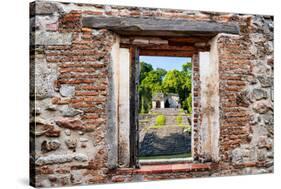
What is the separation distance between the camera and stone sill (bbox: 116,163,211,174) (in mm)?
5866

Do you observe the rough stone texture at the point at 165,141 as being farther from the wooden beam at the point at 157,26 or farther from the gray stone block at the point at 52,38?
the gray stone block at the point at 52,38

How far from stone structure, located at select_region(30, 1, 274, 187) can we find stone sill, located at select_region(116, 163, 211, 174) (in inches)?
0.5

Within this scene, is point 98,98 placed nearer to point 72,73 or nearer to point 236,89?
Answer: point 72,73

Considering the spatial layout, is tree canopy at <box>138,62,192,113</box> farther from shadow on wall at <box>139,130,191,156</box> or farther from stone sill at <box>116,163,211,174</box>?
stone sill at <box>116,163,211,174</box>

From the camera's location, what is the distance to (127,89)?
5926mm

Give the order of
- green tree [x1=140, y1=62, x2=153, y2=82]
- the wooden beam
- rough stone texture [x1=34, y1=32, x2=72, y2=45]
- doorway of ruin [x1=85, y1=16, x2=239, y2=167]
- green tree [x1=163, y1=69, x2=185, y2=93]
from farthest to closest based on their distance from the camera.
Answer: green tree [x1=163, y1=69, x2=185, y2=93], green tree [x1=140, y1=62, x2=153, y2=82], doorway of ruin [x1=85, y1=16, x2=239, y2=167], the wooden beam, rough stone texture [x1=34, y1=32, x2=72, y2=45]

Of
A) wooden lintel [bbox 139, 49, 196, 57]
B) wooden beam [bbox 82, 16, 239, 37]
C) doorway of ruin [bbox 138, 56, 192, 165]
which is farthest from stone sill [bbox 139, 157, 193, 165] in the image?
wooden beam [bbox 82, 16, 239, 37]

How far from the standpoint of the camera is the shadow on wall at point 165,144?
6109 mm

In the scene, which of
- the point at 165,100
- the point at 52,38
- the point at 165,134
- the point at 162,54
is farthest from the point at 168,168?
the point at 52,38

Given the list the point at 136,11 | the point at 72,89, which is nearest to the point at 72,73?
the point at 72,89

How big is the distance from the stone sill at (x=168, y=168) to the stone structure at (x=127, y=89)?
0.04 ft

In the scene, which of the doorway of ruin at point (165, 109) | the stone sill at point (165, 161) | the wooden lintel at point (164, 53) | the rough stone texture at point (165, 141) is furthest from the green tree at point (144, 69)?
the stone sill at point (165, 161)

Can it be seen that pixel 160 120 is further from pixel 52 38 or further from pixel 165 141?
pixel 52 38

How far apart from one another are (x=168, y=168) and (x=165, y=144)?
313mm
